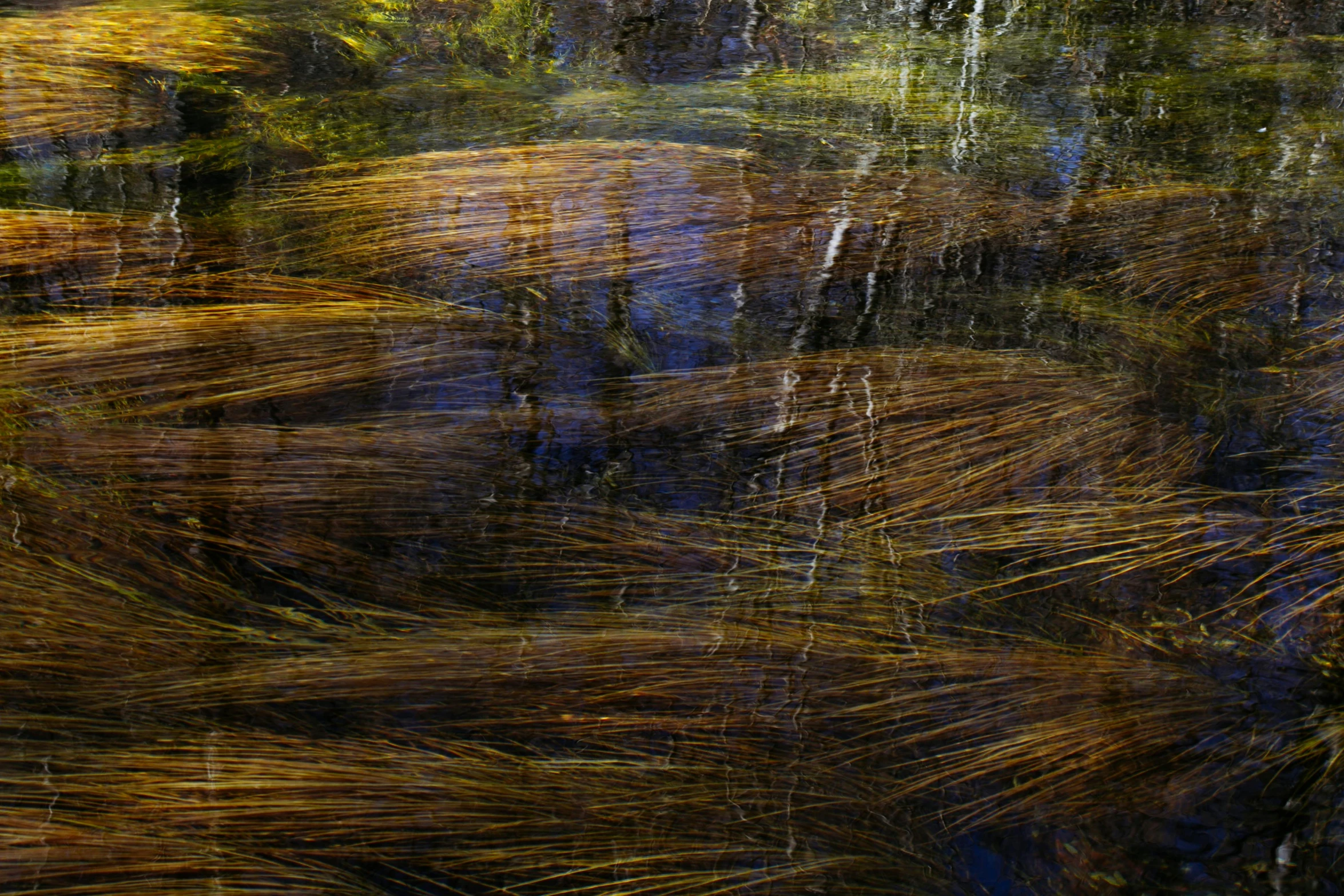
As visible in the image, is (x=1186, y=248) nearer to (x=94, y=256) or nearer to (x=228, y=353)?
(x=228, y=353)

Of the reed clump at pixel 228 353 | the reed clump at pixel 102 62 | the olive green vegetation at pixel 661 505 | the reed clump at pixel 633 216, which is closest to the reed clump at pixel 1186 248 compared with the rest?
the olive green vegetation at pixel 661 505

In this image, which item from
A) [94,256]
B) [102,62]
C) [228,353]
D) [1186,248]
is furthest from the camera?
[102,62]

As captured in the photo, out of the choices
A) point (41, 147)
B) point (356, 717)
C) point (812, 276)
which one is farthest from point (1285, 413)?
point (41, 147)

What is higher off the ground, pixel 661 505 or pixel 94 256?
pixel 94 256

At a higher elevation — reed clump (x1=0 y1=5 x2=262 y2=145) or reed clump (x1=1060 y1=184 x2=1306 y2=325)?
reed clump (x1=0 y1=5 x2=262 y2=145)

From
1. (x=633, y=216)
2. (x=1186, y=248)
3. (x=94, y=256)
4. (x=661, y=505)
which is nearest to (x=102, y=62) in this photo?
(x=94, y=256)

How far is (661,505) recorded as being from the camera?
1.95 metres

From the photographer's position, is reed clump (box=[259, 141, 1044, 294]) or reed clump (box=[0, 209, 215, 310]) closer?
reed clump (box=[0, 209, 215, 310])

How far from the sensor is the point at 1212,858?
1372 millimetres

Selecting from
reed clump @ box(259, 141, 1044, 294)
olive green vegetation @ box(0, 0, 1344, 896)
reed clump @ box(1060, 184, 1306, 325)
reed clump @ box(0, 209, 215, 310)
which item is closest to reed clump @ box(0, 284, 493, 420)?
olive green vegetation @ box(0, 0, 1344, 896)

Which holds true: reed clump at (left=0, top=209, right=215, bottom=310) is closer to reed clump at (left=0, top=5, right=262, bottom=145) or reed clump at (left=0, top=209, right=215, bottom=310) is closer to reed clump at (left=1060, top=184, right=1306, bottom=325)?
reed clump at (left=0, top=5, right=262, bottom=145)

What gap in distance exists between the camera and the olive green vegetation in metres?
1.37

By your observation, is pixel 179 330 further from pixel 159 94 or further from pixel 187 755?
pixel 159 94

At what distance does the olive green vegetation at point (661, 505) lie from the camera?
1.37 meters
